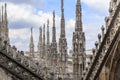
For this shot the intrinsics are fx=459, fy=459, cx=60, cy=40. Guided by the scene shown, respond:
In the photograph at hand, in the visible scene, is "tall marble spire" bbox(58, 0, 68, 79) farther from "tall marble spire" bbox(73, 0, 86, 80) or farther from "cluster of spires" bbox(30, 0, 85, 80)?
"tall marble spire" bbox(73, 0, 86, 80)

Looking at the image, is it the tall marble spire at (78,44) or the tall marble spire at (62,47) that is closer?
the tall marble spire at (78,44)

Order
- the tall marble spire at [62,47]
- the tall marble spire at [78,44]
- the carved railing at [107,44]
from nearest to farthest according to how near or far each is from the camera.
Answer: the carved railing at [107,44], the tall marble spire at [78,44], the tall marble spire at [62,47]

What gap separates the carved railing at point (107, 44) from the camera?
12.3 meters

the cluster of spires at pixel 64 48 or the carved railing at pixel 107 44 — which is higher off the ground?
the carved railing at pixel 107 44

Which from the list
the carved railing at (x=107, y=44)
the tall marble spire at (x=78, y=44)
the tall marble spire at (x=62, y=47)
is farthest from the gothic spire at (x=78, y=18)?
the carved railing at (x=107, y=44)

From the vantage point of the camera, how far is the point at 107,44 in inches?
505

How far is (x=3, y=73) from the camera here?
16344 mm

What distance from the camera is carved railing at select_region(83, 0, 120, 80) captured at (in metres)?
12.3

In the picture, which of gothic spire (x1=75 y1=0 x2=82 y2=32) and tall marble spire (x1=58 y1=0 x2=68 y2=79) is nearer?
gothic spire (x1=75 y1=0 x2=82 y2=32)

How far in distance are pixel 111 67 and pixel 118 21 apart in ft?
4.65

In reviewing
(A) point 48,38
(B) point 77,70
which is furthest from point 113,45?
(A) point 48,38

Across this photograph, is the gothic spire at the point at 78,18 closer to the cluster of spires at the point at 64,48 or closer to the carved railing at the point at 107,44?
the cluster of spires at the point at 64,48

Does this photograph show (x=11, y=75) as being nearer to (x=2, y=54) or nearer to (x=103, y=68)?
(x=2, y=54)

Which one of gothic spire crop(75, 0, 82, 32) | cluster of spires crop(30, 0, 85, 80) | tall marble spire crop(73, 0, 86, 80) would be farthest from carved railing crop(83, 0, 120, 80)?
gothic spire crop(75, 0, 82, 32)
